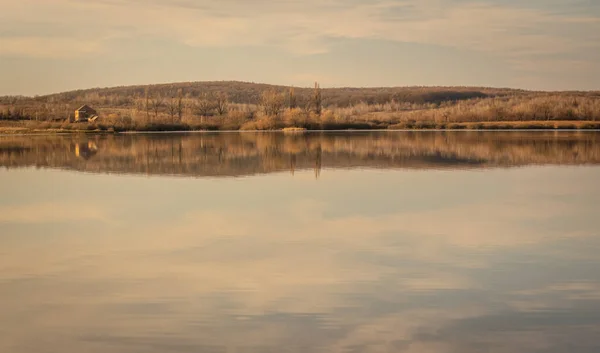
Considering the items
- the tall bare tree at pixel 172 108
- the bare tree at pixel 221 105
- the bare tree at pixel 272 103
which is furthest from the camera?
the bare tree at pixel 221 105

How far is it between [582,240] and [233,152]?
18966 millimetres

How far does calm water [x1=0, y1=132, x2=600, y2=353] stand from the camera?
17.9 feet

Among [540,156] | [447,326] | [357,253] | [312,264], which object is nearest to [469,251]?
[357,253]

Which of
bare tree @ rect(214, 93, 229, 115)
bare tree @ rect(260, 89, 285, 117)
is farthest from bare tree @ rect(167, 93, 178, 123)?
bare tree @ rect(260, 89, 285, 117)

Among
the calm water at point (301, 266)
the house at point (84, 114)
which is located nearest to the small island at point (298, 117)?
the house at point (84, 114)

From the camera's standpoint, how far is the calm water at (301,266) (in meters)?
5.46

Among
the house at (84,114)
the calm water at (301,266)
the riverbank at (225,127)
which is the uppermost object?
the house at (84,114)

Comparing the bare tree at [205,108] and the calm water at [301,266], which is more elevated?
the bare tree at [205,108]

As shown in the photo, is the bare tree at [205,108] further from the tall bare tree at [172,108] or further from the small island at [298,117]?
the tall bare tree at [172,108]

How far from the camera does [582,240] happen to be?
8.97 m

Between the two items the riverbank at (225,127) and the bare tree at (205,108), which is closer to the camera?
the riverbank at (225,127)

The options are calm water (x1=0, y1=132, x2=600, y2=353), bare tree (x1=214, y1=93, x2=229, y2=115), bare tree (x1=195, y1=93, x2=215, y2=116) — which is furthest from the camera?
bare tree (x1=195, y1=93, x2=215, y2=116)

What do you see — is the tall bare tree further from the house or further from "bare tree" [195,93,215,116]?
the house

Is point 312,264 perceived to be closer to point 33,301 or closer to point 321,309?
point 321,309
